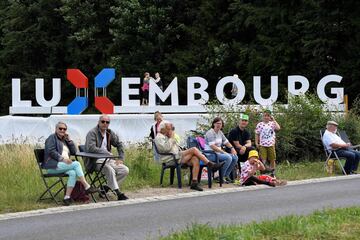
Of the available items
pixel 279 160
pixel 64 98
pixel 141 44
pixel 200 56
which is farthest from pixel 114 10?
pixel 279 160

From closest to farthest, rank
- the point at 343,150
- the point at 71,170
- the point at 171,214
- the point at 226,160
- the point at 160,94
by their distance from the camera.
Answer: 1. the point at 171,214
2. the point at 71,170
3. the point at 226,160
4. the point at 343,150
5. the point at 160,94

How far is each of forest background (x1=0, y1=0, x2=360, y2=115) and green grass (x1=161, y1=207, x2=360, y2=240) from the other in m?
22.3

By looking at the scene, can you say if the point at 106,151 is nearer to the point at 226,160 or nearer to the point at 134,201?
the point at 134,201

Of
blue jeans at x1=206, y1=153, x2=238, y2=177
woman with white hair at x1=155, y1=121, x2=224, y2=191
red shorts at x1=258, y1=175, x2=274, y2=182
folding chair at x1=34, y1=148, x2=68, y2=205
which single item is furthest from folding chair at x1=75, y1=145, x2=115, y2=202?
red shorts at x1=258, y1=175, x2=274, y2=182

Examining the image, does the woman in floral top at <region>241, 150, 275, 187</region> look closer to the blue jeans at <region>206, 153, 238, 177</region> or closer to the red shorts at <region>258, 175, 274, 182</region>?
the red shorts at <region>258, 175, 274, 182</region>

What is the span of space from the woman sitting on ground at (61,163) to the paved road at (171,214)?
0.78 meters

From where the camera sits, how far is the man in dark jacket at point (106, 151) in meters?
12.2

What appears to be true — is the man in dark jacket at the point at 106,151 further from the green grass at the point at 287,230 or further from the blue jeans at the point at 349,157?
the blue jeans at the point at 349,157

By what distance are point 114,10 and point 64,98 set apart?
985 cm

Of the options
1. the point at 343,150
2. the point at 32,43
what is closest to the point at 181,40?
the point at 32,43

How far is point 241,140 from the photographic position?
15.5 metres

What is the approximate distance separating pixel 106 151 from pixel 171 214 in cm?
259

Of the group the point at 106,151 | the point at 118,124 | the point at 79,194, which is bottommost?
the point at 79,194

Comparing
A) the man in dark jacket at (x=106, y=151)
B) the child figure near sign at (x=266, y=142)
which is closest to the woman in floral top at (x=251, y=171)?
the child figure near sign at (x=266, y=142)
